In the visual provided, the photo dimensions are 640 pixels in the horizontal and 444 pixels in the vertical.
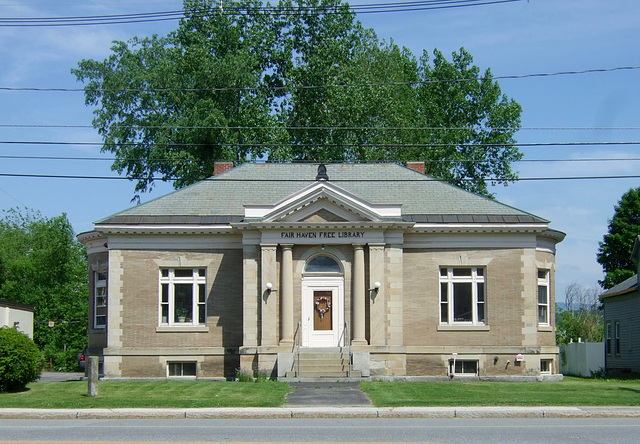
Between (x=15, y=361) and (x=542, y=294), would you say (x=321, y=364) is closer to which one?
(x=542, y=294)

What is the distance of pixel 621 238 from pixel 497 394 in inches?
1608

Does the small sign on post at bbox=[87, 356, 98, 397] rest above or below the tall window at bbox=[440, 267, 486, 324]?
below

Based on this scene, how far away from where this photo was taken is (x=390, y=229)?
30.8 meters

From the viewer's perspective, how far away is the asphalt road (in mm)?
14961

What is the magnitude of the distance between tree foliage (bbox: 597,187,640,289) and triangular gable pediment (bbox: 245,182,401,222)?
3409 cm

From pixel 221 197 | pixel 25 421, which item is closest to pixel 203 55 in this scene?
pixel 221 197

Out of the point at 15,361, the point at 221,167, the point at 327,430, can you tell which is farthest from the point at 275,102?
the point at 327,430

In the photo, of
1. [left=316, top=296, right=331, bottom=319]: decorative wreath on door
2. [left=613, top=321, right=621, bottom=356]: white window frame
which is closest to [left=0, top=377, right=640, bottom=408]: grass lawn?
Result: [left=316, top=296, right=331, bottom=319]: decorative wreath on door

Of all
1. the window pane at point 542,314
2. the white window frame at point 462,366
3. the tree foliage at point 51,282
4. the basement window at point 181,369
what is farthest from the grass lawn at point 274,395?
the tree foliage at point 51,282

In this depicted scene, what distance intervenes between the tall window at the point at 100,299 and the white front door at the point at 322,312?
842 centimetres

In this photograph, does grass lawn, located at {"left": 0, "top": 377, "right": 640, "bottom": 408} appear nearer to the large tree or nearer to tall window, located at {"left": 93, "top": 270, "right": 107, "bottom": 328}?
tall window, located at {"left": 93, "top": 270, "right": 107, "bottom": 328}

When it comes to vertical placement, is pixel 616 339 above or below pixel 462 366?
above

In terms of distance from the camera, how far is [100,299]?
34438mm

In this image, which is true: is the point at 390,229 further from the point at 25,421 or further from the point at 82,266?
the point at 82,266
